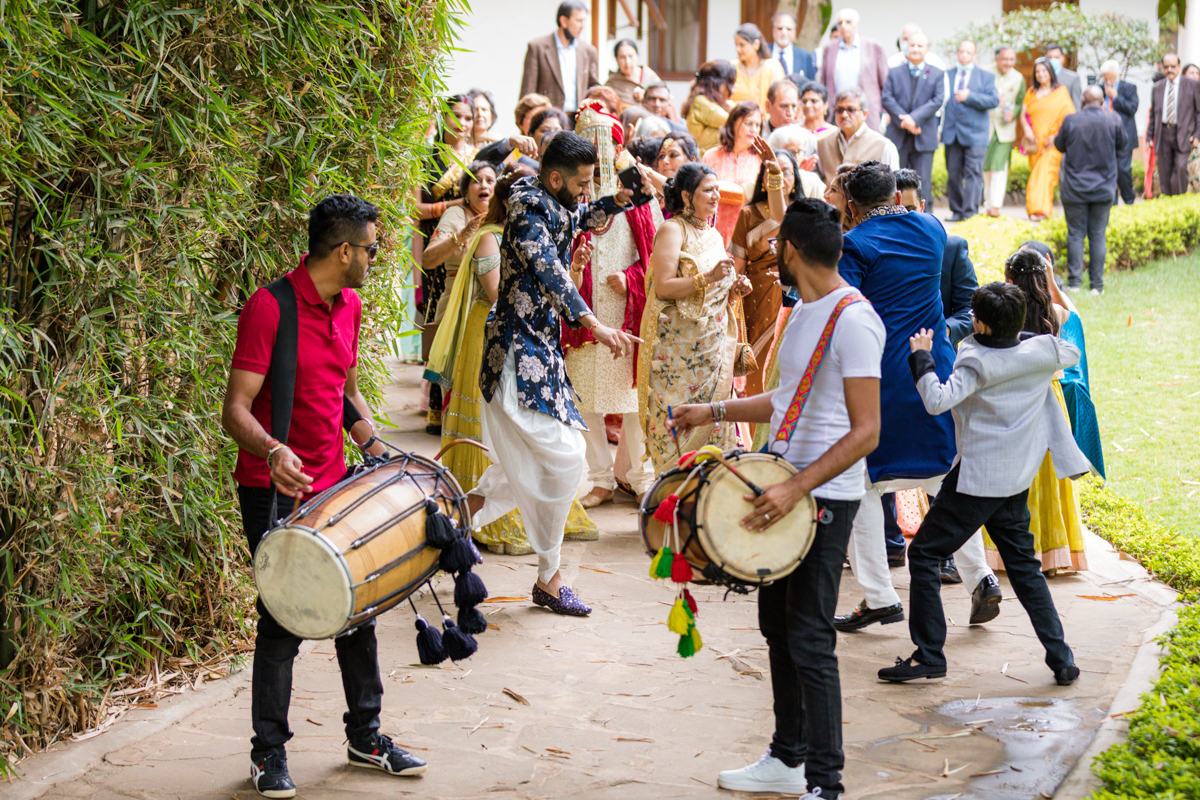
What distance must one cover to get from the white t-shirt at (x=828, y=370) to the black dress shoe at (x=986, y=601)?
1.99 metres

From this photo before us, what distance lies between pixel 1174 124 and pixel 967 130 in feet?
11.7

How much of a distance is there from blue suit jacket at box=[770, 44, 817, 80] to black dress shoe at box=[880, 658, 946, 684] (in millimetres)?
11651

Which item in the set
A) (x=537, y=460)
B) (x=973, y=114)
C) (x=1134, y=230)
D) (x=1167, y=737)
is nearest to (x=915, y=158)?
(x=973, y=114)

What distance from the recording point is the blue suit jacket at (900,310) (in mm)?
4992

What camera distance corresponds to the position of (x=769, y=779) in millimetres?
3729

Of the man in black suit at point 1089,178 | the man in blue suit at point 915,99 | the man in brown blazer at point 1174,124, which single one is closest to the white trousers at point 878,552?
the man in black suit at point 1089,178

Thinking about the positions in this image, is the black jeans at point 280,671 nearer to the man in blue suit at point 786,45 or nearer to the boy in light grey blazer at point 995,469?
the boy in light grey blazer at point 995,469

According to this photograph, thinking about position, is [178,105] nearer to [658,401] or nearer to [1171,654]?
[658,401]

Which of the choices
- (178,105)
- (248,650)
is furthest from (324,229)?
(248,650)

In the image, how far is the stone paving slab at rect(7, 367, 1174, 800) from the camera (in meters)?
3.81

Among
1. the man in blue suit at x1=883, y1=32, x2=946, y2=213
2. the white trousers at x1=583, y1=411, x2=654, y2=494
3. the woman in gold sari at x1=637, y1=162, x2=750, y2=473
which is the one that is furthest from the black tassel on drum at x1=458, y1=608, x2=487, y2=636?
the man in blue suit at x1=883, y1=32, x2=946, y2=213

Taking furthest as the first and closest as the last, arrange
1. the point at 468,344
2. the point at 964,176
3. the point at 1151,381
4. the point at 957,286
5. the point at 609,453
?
the point at 964,176 → the point at 1151,381 → the point at 609,453 → the point at 468,344 → the point at 957,286

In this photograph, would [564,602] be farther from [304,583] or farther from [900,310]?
[304,583]

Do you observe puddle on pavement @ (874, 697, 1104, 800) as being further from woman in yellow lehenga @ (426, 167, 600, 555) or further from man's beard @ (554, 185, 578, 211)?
woman in yellow lehenga @ (426, 167, 600, 555)
